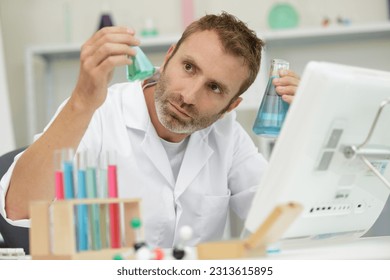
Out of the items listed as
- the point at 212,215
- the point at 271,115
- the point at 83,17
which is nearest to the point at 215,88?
the point at 271,115

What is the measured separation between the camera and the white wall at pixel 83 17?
3613mm

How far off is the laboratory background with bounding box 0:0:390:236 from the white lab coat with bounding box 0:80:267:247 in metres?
1.41

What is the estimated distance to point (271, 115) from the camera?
158cm

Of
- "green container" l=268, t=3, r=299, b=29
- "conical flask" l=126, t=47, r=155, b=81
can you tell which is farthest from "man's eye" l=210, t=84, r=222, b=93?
"green container" l=268, t=3, r=299, b=29

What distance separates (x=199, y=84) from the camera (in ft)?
5.40

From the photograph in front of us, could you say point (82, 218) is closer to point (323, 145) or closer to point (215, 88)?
point (323, 145)

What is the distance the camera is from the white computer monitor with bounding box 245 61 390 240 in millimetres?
1016

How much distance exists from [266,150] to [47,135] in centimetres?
200

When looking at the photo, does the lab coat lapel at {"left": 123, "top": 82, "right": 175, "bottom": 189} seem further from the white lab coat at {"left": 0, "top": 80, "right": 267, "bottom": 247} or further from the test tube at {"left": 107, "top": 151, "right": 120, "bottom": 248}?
the test tube at {"left": 107, "top": 151, "right": 120, "bottom": 248}

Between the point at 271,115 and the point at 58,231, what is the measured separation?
0.78 metres

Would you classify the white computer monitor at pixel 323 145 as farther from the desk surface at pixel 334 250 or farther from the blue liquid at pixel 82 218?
the blue liquid at pixel 82 218
